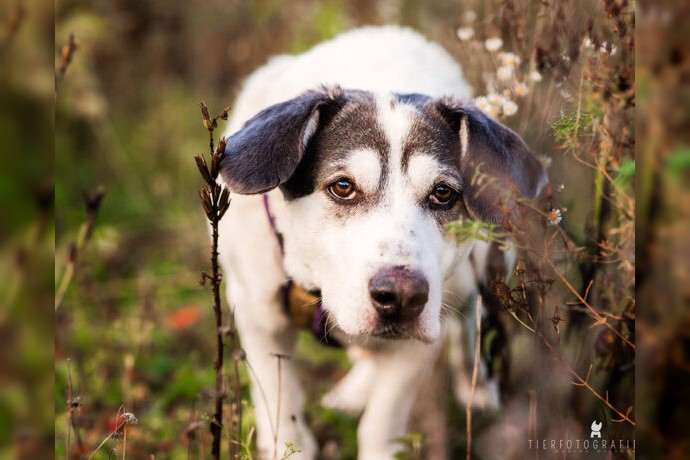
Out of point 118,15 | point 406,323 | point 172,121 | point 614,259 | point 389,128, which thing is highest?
point 118,15

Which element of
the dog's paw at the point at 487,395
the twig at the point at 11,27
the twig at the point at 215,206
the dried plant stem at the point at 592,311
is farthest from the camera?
the dog's paw at the point at 487,395

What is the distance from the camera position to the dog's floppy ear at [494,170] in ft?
8.86

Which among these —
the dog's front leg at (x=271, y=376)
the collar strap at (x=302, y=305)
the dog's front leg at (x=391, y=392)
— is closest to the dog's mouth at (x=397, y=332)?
the collar strap at (x=302, y=305)

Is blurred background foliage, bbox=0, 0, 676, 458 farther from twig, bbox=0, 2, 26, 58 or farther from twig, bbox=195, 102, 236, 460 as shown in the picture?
twig, bbox=195, 102, 236, 460

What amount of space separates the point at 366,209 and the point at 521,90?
Answer: 90 centimetres

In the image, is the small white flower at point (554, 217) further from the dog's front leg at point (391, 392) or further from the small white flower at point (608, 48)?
the dog's front leg at point (391, 392)

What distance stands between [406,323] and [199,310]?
3.04 m

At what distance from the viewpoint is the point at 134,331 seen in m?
4.56

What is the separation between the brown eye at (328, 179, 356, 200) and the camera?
2764 millimetres

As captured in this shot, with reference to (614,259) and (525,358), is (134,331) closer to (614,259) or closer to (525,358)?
Answer: (525,358)

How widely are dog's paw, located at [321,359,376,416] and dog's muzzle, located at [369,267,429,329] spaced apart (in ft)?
5.23

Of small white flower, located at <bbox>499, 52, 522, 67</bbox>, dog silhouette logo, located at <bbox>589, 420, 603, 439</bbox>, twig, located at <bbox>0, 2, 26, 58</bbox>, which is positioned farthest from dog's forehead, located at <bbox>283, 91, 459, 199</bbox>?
twig, located at <bbox>0, 2, 26, 58</bbox>

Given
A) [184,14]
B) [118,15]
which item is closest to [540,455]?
[118,15]

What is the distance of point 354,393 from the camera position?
4.18 metres
